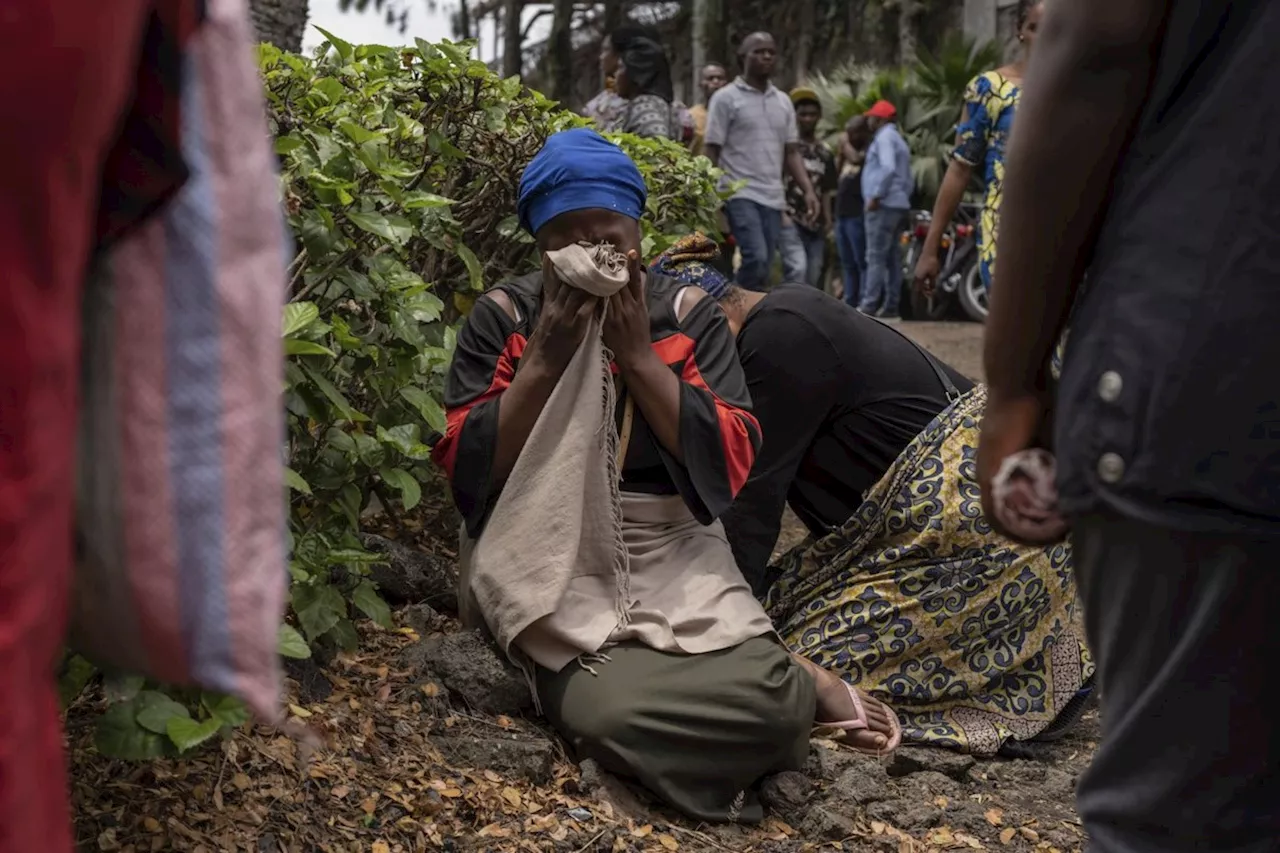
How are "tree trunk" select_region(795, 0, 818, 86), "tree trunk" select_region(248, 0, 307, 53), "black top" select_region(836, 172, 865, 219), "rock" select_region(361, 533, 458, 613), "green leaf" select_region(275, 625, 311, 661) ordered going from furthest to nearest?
"tree trunk" select_region(795, 0, 818, 86)
"black top" select_region(836, 172, 865, 219)
"tree trunk" select_region(248, 0, 307, 53)
"rock" select_region(361, 533, 458, 613)
"green leaf" select_region(275, 625, 311, 661)

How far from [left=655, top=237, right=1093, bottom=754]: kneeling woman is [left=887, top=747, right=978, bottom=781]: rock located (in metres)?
0.11

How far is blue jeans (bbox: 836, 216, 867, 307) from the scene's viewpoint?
39.5ft

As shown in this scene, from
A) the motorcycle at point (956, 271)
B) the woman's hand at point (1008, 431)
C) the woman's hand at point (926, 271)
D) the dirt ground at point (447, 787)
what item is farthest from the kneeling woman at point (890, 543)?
the motorcycle at point (956, 271)

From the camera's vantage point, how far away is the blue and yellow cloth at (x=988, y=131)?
532 cm

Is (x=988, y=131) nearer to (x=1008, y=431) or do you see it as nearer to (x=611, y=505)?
(x=611, y=505)

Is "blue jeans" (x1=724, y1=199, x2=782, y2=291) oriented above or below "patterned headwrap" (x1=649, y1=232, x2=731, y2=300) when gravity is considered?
below

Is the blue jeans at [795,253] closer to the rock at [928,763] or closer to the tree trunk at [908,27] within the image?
the rock at [928,763]

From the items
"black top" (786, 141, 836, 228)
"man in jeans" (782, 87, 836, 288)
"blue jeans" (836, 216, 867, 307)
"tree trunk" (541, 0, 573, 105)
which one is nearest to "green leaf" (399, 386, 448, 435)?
"man in jeans" (782, 87, 836, 288)

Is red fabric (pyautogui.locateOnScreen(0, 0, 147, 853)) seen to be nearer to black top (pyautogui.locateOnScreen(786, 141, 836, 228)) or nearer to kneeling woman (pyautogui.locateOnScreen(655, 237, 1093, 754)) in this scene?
kneeling woman (pyautogui.locateOnScreen(655, 237, 1093, 754))

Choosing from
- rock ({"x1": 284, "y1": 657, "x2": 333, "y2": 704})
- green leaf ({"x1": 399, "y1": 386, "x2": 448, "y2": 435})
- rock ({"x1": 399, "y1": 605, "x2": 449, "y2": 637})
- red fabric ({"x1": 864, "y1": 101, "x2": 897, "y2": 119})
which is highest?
red fabric ({"x1": 864, "y1": 101, "x2": 897, "y2": 119})

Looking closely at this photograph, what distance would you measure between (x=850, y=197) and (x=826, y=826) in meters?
→ 9.28

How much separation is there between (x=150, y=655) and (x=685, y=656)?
245 centimetres

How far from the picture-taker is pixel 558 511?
3.44 m

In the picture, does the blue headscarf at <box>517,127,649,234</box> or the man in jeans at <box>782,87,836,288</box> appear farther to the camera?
the man in jeans at <box>782,87,836,288</box>
